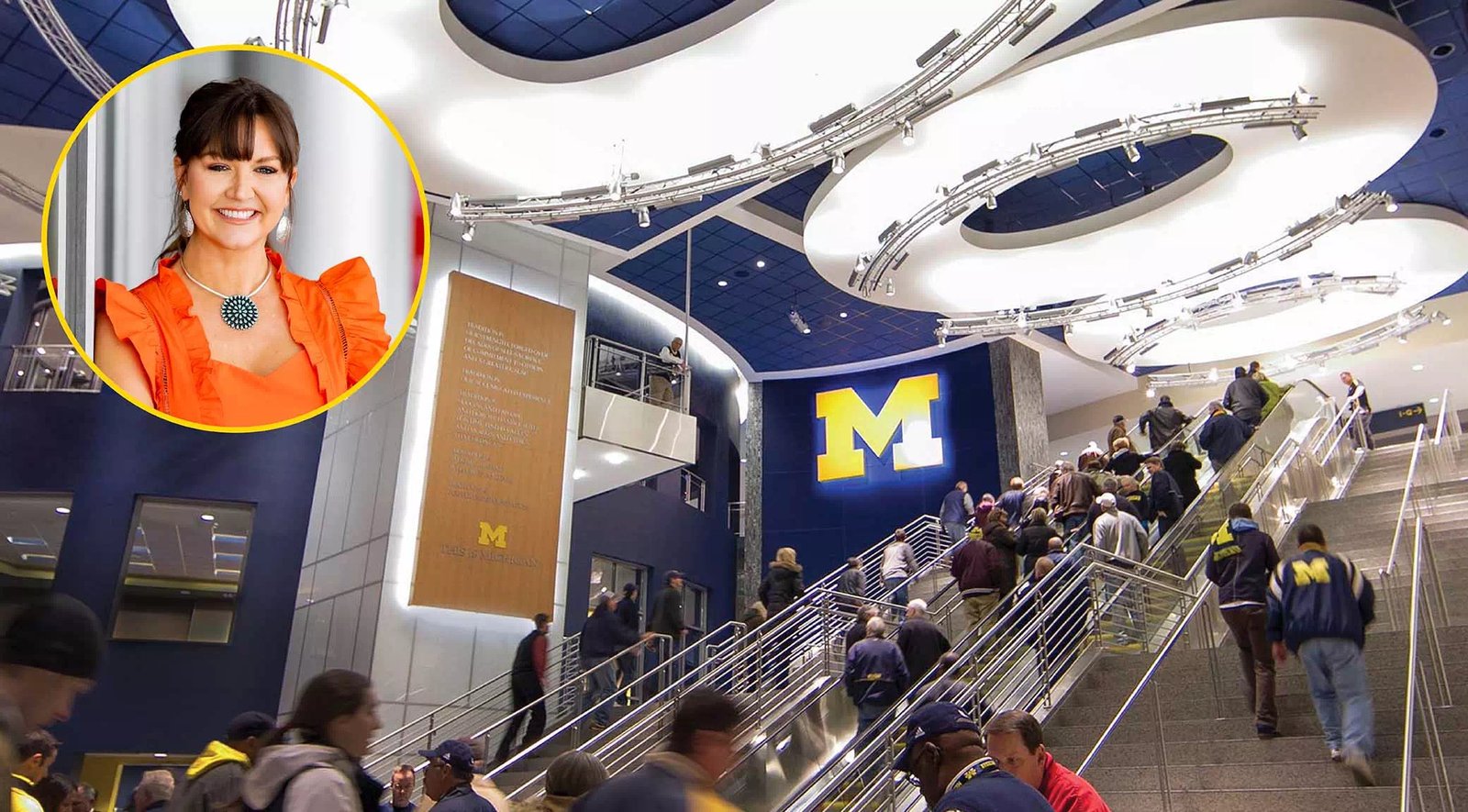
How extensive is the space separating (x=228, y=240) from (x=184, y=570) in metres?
12.4

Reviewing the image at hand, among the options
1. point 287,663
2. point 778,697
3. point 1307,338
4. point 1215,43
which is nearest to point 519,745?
point 778,697

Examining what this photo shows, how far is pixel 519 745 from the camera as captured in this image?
10898mm

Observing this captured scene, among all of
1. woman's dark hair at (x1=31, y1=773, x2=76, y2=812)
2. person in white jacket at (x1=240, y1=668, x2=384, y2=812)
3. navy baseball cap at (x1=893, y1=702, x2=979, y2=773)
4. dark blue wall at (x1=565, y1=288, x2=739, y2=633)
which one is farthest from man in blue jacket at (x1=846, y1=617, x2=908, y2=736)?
dark blue wall at (x1=565, y1=288, x2=739, y2=633)

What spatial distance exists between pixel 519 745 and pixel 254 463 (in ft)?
22.8

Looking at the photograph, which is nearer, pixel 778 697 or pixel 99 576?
pixel 778 697

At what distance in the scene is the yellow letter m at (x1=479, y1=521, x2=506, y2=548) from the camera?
12.6m

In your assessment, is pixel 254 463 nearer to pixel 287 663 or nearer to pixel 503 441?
pixel 287 663

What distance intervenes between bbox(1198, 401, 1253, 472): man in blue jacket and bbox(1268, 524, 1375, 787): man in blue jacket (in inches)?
279

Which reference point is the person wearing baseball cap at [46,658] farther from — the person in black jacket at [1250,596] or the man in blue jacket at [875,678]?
the man in blue jacket at [875,678]

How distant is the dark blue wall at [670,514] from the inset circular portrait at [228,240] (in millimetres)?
13466

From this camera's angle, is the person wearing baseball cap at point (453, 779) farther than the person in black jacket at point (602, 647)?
No

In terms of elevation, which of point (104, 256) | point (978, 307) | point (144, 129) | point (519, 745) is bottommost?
point (519, 745)

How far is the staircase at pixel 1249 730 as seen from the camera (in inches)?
212

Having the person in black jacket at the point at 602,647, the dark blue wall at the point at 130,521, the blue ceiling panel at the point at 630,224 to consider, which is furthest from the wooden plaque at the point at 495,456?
the dark blue wall at the point at 130,521
